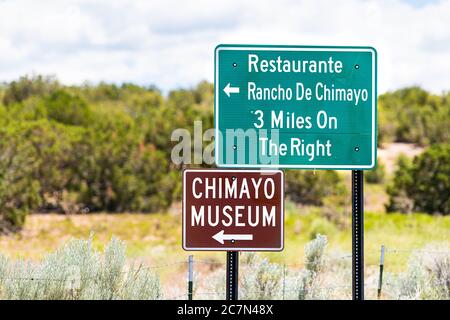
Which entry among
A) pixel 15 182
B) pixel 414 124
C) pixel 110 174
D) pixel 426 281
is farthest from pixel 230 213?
pixel 414 124

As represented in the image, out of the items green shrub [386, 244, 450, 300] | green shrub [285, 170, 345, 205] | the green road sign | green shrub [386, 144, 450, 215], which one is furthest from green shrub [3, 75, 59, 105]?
the green road sign

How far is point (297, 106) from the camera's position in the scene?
6.82 m

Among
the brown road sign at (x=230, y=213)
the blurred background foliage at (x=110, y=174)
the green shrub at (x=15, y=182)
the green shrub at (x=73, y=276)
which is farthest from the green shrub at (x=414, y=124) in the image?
the brown road sign at (x=230, y=213)

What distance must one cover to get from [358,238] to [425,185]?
24694mm

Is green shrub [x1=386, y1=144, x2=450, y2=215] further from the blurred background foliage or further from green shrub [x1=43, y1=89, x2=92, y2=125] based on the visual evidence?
green shrub [x1=43, y1=89, x2=92, y2=125]

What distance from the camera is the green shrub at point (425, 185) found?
30281mm

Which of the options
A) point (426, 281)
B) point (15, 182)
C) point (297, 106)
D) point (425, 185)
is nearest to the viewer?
point (297, 106)

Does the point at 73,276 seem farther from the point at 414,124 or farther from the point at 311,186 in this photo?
the point at 414,124

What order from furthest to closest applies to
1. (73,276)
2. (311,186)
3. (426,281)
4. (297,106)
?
(311,186) → (426,281) → (73,276) → (297,106)

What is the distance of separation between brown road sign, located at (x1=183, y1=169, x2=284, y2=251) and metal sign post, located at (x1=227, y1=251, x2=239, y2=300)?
8 centimetres

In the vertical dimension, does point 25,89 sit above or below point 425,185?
above

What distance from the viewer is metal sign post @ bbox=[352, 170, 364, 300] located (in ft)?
22.4

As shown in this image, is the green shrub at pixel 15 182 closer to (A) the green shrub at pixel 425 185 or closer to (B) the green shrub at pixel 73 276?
(A) the green shrub at pixel 425 185

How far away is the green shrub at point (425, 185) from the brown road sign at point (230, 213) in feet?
80.2
